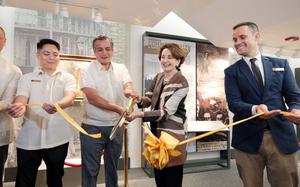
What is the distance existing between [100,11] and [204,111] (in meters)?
2.95

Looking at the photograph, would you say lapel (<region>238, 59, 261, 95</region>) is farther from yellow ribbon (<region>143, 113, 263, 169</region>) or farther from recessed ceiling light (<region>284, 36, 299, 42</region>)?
recessed ceiling light (<region>284, 36, 299, 42</region>)

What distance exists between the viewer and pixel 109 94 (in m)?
2.10

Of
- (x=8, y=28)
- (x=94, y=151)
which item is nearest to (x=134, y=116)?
(x=94, y=151)

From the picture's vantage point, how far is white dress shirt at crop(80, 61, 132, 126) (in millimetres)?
2039

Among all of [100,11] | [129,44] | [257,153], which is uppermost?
[100,11]

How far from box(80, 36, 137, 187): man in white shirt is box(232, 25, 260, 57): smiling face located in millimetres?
997

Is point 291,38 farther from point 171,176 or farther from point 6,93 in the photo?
point 6,93

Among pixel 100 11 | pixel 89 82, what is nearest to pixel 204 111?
pixel 100 11

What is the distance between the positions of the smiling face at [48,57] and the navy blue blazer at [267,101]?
1.63 m

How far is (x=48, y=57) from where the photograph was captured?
6.52 ft

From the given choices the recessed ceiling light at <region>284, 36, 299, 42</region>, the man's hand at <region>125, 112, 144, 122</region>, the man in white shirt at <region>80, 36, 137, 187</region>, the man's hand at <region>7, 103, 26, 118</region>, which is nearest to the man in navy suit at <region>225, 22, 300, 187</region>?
the man's hand at <region>125, 112, 144, 122</region>

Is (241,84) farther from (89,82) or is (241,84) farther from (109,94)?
(89,82)

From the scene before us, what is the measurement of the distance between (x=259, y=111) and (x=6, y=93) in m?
2.14

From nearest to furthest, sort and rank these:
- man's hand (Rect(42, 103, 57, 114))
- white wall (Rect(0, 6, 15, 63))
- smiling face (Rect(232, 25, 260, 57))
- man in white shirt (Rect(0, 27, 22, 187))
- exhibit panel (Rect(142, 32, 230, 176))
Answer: smiling face (Rect(232, 25, 260, 57)) → man's hand (Rect(42, 103, 57, 114)) → man in white shirt (Rect(0, 27, 22, 187)) → white wall (Rect(0, 6, 15, 63)) → exhibit panel (Rect(142, 32, 230, 176))
